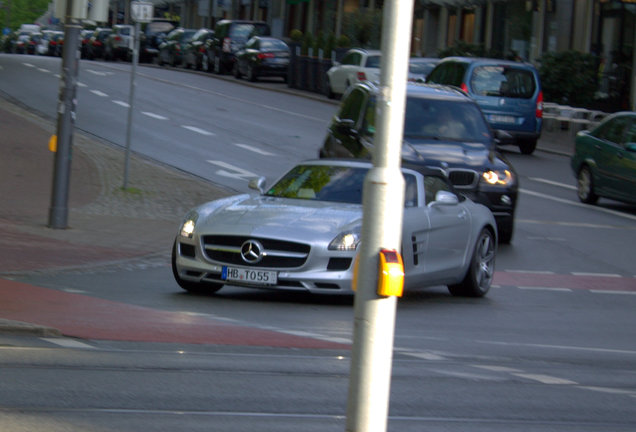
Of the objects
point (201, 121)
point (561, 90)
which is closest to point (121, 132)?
point (201, 121)

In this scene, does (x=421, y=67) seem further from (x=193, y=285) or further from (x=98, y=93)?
(x=193, y=285)

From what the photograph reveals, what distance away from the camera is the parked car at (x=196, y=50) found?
5400 centimetres

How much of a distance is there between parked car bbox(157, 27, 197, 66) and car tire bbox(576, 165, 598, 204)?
121 feet

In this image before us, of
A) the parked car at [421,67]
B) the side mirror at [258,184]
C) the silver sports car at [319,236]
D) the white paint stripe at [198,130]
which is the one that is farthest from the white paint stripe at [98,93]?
the side mirror at [258,184]

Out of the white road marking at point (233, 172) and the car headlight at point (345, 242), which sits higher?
the white road marking at point (233, 172)

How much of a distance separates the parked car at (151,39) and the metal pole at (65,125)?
46134mm

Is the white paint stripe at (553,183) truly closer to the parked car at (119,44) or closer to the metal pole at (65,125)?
the metal pole at (65,125)

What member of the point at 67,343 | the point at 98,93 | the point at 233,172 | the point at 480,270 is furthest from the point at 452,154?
the point at 98,93

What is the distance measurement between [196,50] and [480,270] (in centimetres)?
4300

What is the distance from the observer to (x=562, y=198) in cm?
2175

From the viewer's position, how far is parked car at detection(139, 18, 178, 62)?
6156 centimetres

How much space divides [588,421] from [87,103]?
85.5 feet

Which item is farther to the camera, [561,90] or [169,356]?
[561,90]

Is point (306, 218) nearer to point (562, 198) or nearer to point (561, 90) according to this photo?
point (562, 198)
